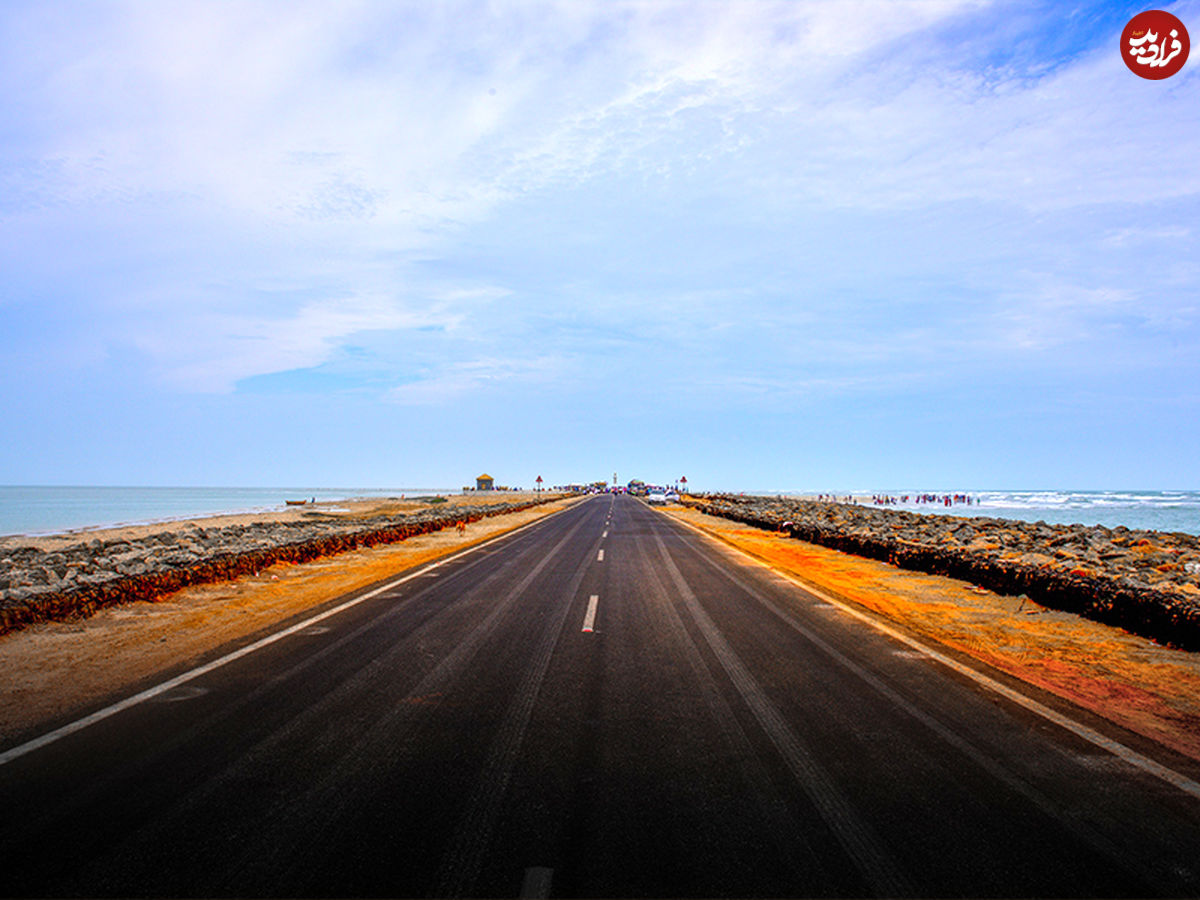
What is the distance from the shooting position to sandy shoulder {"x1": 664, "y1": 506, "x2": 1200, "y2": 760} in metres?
6.12

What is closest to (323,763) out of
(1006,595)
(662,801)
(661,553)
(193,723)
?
(193,723)

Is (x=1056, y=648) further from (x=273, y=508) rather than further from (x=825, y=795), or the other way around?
(x=273, y=508)

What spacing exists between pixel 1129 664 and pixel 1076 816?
196 inches

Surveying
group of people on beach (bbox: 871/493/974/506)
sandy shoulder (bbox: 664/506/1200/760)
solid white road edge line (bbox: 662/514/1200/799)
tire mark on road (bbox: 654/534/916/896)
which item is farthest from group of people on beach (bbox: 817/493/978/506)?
tire mark on road (bbox: 654/534/916/896)

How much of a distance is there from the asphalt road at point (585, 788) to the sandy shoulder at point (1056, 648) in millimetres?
1036

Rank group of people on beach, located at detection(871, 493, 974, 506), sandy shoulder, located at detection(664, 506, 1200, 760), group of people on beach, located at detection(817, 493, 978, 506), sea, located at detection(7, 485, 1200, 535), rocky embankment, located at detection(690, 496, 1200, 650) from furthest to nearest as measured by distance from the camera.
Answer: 1. group of people on beach, located at detection(871, 493, 974, 506)
2. group of people on beach, located at detection(817, 493, 978, 506)
3. sea, located at detection(7, 485, 1200, 535)
4. rocky embankment, located at detection(690, 496, 1200, 650)
5. sandy shoulder, located at detection(664, 506, 1200, 760)

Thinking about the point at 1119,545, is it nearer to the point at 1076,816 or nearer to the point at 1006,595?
the point at 1006,595

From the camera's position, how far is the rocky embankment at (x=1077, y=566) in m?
9.12

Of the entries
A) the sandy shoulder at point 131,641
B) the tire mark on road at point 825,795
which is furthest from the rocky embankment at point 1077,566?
the sandy shoulder at point 131,641

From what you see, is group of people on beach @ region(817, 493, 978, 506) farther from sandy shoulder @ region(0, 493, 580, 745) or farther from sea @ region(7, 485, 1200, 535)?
sandy shoulder @ region(0, 493, 580, 745)

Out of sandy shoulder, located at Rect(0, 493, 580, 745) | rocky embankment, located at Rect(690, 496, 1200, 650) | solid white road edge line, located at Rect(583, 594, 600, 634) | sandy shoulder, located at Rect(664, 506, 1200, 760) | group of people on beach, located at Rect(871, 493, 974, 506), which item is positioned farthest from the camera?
group of people on beach, located at Rect(871, 493, 974, 506)

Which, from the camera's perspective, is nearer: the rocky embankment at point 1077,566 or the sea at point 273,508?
the rocky embankment at point 1077,566

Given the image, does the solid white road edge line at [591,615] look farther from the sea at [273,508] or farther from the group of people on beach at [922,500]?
the group of people on beach at [922,500]

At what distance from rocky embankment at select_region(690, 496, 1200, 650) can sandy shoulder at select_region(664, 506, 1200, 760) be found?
0.92ft
